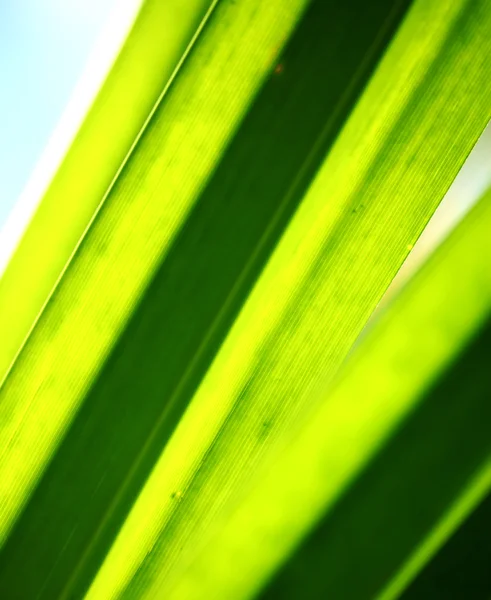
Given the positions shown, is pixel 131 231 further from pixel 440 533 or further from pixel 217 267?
pixel 440 533

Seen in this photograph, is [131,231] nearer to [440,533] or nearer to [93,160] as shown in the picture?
[93,160]

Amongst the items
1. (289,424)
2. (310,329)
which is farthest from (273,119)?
(289,424)

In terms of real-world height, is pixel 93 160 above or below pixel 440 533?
above

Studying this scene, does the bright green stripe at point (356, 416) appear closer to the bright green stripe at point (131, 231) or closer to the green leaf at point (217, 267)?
the green leaf at point (217, 267)

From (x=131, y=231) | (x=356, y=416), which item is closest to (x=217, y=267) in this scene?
(x=131, y=231)

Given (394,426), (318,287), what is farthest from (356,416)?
(318,287)

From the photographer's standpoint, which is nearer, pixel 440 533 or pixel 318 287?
pixel 440 533
